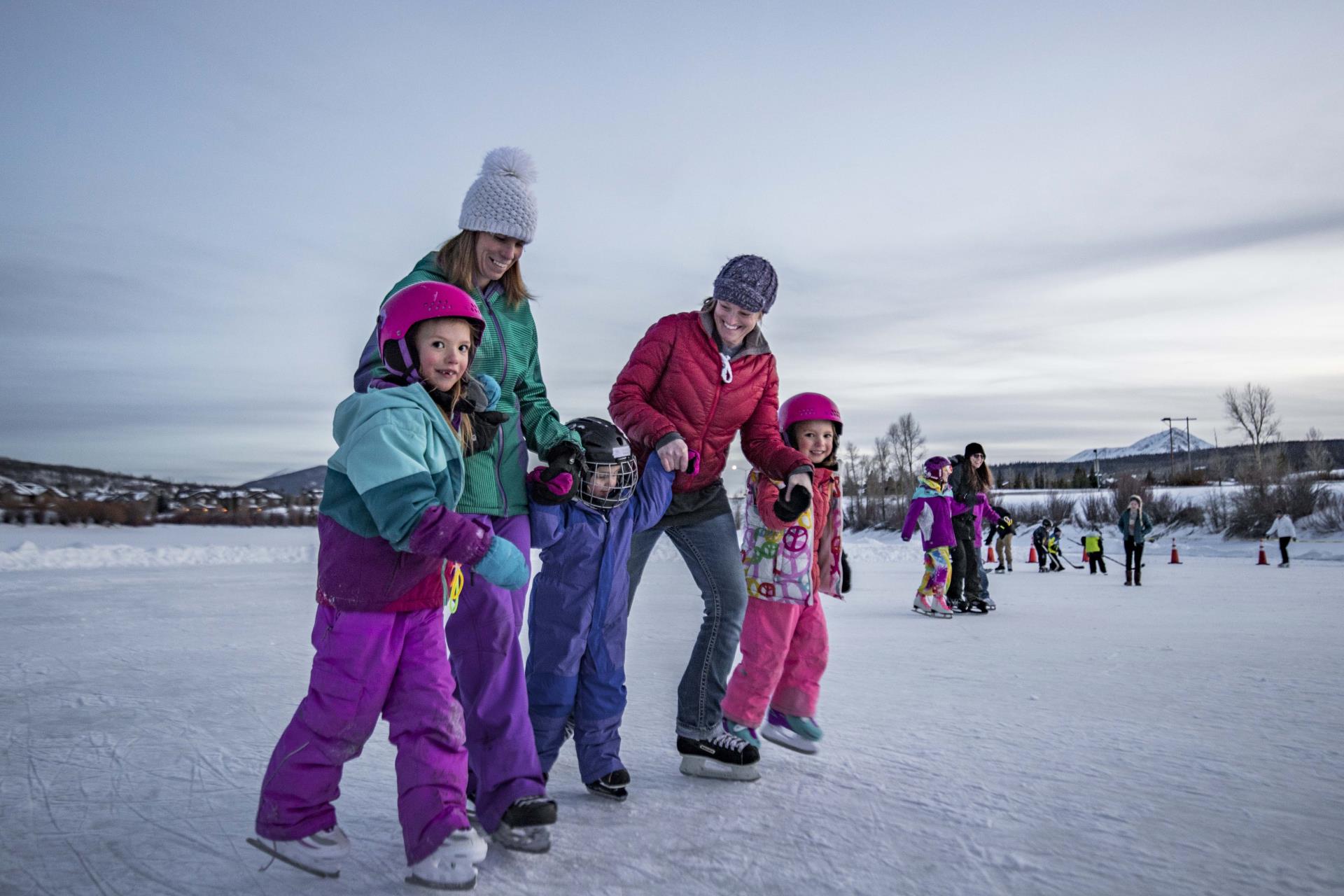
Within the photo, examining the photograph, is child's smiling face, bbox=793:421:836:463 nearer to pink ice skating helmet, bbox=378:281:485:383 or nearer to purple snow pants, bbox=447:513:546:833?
purple snow pants, bbox=447:513:546:833

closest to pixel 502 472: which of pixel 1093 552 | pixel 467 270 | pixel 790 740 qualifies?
pixel 467 270

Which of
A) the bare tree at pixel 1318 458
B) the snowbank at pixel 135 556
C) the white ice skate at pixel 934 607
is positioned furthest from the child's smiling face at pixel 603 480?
the bare tree at pixel 1318 458

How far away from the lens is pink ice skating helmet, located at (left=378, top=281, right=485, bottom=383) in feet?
6.46

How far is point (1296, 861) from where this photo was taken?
1.82 m

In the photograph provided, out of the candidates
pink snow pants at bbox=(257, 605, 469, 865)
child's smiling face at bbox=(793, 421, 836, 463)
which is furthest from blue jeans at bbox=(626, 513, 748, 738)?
pink snow pants at bbox=(257, 605, 469, 865)

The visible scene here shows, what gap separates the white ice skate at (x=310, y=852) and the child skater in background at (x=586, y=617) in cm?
64

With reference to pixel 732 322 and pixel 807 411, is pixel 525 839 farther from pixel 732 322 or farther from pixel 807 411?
pixel 807 411

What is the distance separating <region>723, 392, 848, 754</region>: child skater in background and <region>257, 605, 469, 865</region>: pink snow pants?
1103 mm

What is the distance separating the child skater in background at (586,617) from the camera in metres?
2.39

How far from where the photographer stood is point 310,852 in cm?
180

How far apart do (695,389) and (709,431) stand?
0.15m

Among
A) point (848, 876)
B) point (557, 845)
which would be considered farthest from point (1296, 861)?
point (557, 845)

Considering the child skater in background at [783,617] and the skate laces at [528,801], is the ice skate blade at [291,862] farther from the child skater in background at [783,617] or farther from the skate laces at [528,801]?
the child skater in background at [783,617]

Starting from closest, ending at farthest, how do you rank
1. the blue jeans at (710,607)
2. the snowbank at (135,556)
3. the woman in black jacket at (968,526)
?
the blue jeans at (710,607) → the woman in black jacket at (968,526) → the snowbank at (135,556)
